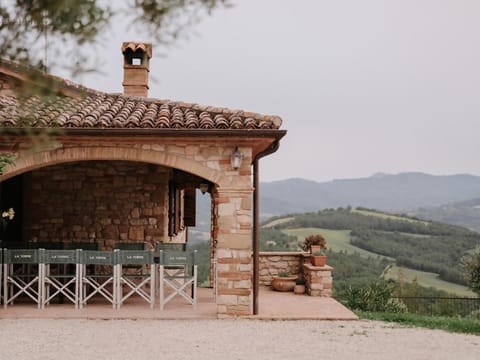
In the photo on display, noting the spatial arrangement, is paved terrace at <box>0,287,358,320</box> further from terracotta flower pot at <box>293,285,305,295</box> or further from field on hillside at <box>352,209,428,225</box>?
field on hillside at <box>352,209,428,225</box>

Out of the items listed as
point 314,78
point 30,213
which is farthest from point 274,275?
point 314,78

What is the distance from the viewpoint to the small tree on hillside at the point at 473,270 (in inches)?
518

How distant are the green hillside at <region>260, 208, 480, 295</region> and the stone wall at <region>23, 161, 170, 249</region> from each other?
1488cm

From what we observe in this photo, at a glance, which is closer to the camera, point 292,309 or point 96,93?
point 292,309

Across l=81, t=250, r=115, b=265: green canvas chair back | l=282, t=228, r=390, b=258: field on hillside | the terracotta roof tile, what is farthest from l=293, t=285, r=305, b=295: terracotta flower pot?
l=282, t=228, r=390, b=258: field on hillside

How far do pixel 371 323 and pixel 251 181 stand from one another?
275 centimetres

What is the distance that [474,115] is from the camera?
50.6m

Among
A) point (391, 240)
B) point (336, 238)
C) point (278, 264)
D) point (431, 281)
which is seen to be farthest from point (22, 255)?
point (391, 240)

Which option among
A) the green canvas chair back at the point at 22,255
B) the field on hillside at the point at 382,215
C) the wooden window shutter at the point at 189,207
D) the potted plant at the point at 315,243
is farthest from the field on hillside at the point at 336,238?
the green canvas chair back at the point at 22,255

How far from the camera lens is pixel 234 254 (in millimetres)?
9375

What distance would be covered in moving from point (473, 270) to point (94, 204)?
25.9 ft

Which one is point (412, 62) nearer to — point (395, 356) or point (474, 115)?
point (474, 115)

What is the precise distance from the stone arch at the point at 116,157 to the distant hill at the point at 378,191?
93504 millimetres

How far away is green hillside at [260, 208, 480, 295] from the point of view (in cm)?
3120
